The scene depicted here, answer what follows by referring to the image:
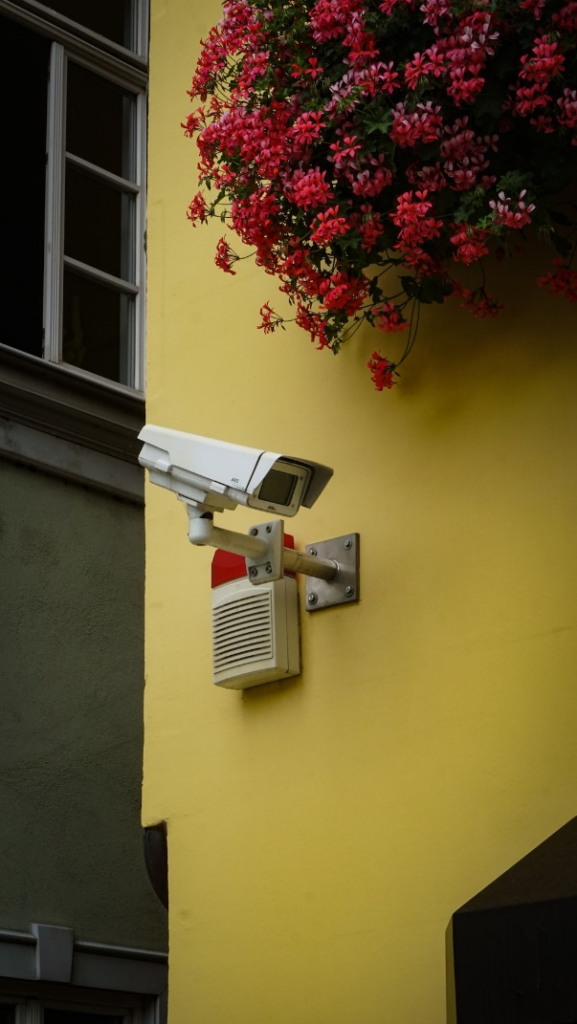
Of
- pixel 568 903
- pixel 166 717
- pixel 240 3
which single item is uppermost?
pixel 240 3

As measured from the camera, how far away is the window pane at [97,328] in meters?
7.07

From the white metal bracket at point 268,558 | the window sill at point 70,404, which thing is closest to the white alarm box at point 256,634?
the white metal bracket at point 268,558

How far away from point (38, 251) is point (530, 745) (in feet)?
15.5

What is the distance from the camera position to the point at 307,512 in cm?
359

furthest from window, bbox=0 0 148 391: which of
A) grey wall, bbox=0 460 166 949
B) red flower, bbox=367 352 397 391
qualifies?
red flower, bbox=367 352 397 391

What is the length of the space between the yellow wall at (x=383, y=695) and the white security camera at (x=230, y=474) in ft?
0.98

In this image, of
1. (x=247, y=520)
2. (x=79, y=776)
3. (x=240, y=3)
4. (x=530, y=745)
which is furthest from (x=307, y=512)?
(x=79, y=776)

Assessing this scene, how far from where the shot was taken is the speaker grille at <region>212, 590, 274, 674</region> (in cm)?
345

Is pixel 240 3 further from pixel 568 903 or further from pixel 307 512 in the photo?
pixel 568 903

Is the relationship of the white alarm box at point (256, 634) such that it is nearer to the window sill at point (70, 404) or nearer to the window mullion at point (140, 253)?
the window sill at point (70, 404)

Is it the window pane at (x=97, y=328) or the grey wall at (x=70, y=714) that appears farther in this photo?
the window pane at (x=97, y=328)

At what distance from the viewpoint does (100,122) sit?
7.64 metres

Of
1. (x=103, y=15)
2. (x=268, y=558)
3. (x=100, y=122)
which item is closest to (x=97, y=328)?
(x=100, y=122)

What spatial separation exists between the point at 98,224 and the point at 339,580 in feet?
14.8
